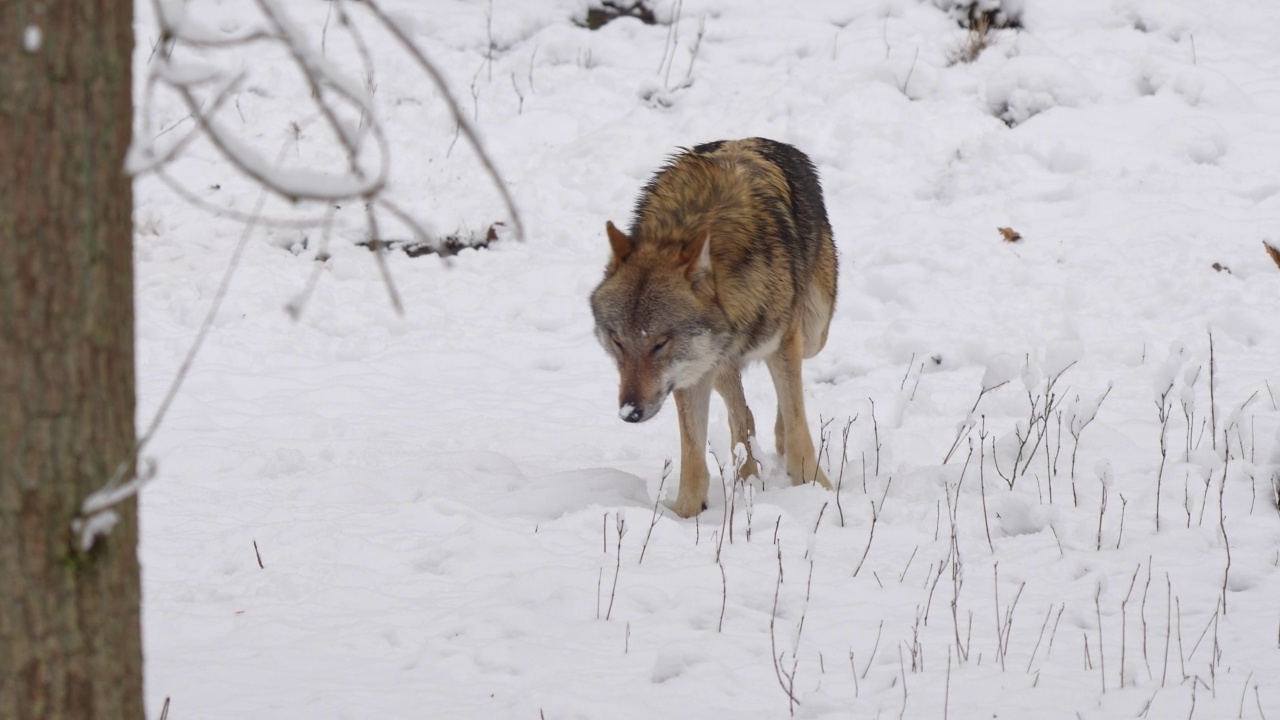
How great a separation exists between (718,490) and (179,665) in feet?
9.94

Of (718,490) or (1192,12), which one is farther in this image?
(1192,12)

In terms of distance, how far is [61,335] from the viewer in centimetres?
175

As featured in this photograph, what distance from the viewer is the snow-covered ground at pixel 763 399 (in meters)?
3.52

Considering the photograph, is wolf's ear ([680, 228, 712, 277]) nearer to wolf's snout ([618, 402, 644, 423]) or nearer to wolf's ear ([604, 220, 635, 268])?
wolf's ear ([604, 220, 635, 268])

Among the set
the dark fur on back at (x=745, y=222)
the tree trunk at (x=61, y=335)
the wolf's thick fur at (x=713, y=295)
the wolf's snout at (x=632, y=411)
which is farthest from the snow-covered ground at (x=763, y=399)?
the dark fur on back at (x=745, y=222)

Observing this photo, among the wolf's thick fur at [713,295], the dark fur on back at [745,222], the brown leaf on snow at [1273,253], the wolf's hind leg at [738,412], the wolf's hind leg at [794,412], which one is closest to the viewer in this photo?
the wolf's thick fur at [713,295]

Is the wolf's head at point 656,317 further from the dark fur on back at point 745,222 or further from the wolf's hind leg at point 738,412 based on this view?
the wolf's hind leg at point 738,412

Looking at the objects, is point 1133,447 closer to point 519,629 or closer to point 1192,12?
point 519,629

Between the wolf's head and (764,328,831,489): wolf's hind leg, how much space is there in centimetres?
55

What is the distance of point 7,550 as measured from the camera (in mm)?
1750

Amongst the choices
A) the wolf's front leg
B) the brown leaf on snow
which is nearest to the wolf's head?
the wolf's front leg

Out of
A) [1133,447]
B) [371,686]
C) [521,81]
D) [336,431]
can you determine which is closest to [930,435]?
[1133,447]

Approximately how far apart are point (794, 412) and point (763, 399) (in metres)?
1.49

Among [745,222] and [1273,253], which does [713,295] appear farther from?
[1273,253]
